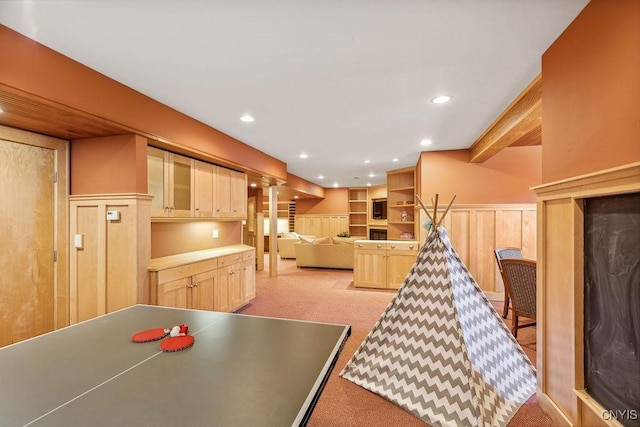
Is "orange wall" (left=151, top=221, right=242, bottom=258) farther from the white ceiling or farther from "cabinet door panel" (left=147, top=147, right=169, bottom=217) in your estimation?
the white ceiling

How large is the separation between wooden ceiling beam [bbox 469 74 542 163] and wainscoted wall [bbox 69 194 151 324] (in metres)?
3.76

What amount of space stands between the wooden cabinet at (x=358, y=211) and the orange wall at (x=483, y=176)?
5.43 meters

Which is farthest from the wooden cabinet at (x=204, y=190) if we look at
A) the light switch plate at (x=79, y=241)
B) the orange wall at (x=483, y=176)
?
the orange wall at (x=483, y=176)

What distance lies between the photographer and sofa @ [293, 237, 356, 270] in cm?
701

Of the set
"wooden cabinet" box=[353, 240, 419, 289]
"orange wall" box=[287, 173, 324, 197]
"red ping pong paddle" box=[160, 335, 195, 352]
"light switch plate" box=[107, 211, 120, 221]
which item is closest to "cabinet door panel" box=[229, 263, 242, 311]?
"light switch plate" box=[107, 211, 120, 221]

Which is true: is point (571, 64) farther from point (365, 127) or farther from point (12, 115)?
point (12, 115)

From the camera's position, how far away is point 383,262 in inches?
209

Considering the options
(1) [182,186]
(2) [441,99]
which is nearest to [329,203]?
(1) [182,186]

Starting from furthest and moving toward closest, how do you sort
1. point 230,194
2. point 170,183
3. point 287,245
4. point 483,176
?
point 287,245, point 483,176, point 230,194, point 170,183

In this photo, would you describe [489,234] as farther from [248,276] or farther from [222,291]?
[222,291]

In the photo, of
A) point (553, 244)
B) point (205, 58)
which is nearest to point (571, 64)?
point (553, 244)

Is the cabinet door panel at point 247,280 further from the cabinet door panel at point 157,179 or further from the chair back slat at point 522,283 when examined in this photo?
the chair back slat at point 522,283

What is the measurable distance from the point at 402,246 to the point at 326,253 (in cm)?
239

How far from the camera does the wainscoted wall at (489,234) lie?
14.7 ft
